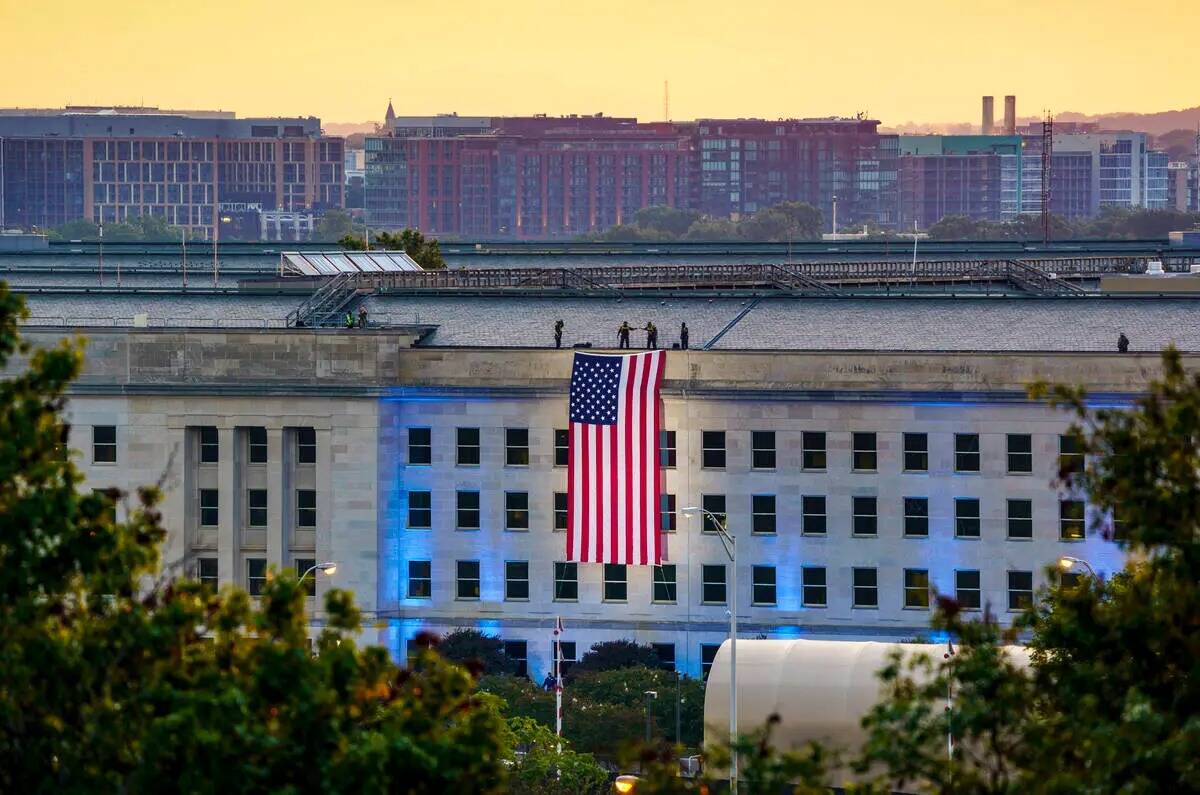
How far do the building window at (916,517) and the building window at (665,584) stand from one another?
7574 mm

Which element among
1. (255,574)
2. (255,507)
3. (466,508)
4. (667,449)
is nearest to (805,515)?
(667,449)

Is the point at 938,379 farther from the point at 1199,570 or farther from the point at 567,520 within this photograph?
the point at 1199,570

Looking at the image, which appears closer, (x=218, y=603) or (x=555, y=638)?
(x=218, y=603)

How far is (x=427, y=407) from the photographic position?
103 m

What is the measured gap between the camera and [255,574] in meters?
103

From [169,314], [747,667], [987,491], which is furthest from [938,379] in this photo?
[169,314]

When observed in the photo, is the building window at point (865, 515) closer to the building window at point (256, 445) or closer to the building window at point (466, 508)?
the building window at point (466, 508)

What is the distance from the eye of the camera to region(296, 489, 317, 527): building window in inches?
4067

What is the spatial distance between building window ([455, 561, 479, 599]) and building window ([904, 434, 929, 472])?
563 inches

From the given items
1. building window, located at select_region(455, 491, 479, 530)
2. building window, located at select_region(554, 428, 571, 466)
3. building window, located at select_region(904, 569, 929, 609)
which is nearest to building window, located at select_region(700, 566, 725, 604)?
building window, located at select_region(554, 428, 571, 466)

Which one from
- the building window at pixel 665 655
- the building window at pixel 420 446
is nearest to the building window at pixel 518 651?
the building window at pixel 665 655

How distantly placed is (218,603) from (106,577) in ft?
4.82

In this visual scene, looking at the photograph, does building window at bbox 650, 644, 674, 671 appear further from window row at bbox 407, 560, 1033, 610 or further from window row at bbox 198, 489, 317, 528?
window row at bbox 198, 489, 317, 528

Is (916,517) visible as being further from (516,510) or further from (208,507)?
(208,507)
